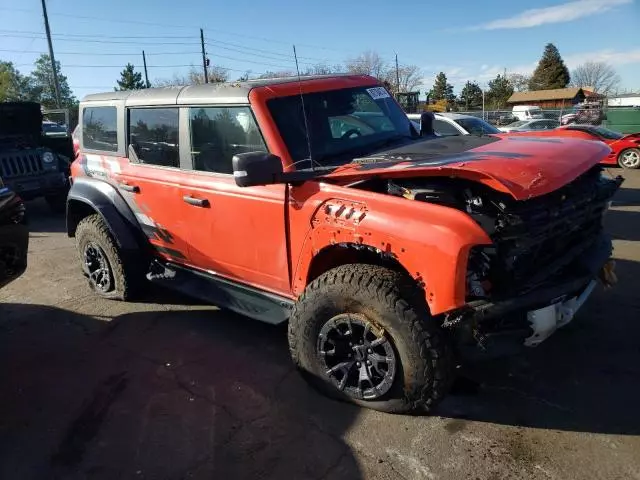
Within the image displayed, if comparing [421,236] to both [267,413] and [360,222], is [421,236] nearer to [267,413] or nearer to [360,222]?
[360,222]

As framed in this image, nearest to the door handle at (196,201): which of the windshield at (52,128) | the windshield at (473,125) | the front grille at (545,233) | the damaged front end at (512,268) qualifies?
the damaged front end at (512,268)

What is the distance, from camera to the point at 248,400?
3.44 m

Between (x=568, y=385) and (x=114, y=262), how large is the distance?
13.2ft

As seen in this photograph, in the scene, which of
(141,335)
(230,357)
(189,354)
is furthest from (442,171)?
(141,335)

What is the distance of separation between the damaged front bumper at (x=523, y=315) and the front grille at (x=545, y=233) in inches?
3.4

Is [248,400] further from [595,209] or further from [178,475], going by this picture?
[595,209]

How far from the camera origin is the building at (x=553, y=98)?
2464 inches

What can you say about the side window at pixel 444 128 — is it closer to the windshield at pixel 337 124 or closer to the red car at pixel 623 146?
the red car at pixel 623 146

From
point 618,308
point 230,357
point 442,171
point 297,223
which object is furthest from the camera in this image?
point 618,308

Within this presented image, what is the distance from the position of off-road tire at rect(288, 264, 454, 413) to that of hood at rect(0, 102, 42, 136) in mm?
9485

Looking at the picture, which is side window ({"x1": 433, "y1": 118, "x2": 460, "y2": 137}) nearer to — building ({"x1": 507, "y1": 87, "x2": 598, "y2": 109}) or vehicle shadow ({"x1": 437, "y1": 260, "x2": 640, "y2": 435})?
vehicle shadow ({"x1": 437, "y1": 260, "x2": 640, "y2": 435})

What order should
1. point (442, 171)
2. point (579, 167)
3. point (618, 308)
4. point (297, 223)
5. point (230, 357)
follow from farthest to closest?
point (618, 308) < point (230, 357) < point (297, 223) < point (579, 167) < point (442, 171)

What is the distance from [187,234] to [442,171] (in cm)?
231

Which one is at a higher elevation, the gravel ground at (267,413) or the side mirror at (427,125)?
the side mirror at (427,125)
